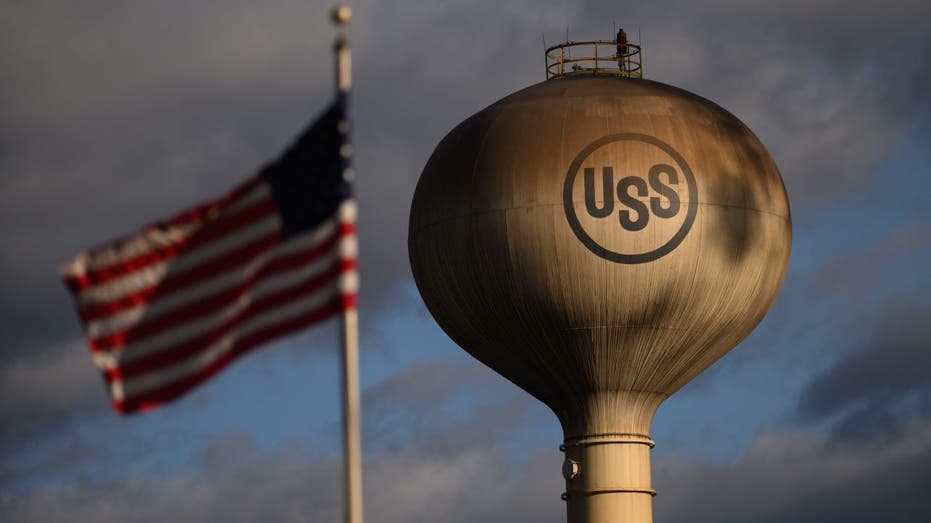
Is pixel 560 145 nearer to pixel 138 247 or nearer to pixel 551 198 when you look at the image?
pixel 551 198

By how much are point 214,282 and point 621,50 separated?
25.1m

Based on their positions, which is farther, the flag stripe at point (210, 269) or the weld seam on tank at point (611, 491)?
the weld seam on tank at point (611, 491)

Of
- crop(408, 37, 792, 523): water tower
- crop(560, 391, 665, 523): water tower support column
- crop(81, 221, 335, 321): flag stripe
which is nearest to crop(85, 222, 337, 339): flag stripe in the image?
crop(81, 221, 335, 321): flag stripe

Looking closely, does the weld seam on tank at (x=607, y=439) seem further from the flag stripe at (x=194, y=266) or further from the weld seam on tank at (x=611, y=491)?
the flag stripe at (x=194, y=266)

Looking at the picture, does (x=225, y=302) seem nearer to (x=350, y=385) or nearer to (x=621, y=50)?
(x=350, y=385)

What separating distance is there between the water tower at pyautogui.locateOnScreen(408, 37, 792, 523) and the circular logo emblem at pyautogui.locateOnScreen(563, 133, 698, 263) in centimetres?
3

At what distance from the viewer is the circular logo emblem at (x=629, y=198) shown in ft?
112

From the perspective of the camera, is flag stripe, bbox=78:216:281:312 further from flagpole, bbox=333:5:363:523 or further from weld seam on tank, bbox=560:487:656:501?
weld seam on tank, bbox=560:487:656:501

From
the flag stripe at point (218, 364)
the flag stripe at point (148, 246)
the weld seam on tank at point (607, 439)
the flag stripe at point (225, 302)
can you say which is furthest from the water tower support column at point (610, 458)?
the flag stripe at point (218, 364)

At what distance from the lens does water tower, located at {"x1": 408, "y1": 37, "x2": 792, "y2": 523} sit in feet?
112

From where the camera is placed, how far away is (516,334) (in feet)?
115

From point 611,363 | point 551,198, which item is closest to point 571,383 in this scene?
point 611,363

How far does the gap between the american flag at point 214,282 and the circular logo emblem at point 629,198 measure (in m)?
19.1

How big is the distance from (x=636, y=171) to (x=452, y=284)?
415 cm
